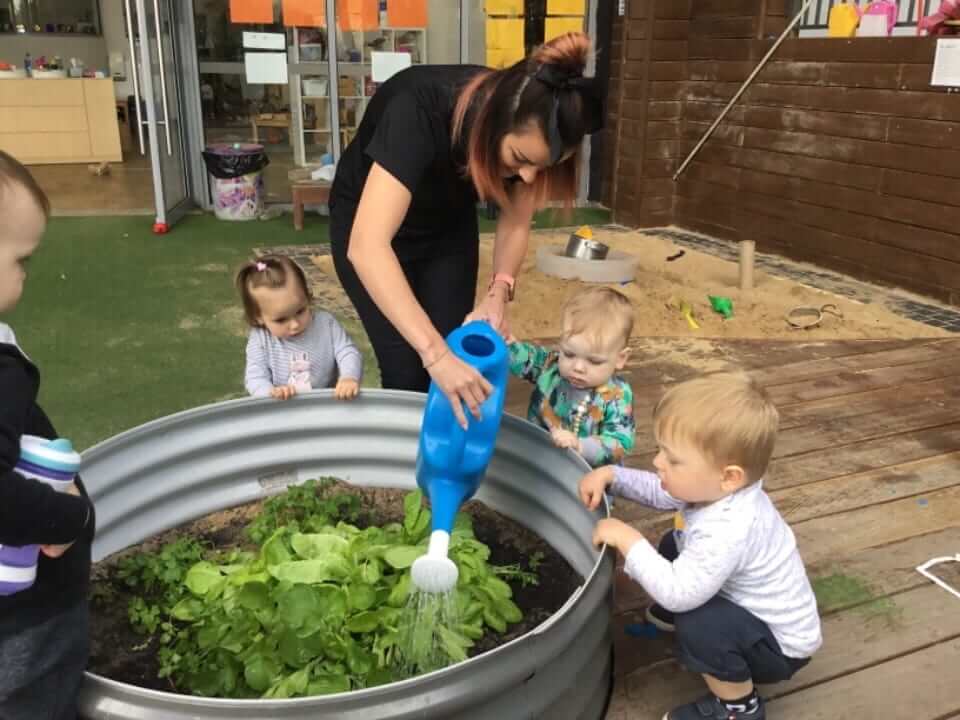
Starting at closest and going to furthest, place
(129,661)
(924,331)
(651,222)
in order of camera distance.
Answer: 1. (129,661)
2. (924,331)
3. (651,222)

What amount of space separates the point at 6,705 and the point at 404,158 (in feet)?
3.45

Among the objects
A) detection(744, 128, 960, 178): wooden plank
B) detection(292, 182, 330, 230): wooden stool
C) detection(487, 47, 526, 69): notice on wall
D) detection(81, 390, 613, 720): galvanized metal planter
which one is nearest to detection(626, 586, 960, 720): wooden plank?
detection(81, 390, 613, 720): galvanized metal planter

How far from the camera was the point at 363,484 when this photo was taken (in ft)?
7.59

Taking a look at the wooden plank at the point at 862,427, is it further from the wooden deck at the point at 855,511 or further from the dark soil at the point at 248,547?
the dark soil at the point at 248,547

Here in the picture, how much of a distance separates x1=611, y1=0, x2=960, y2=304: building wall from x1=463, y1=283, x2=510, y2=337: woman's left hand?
3220 mm

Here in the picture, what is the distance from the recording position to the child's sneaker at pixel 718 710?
1.53 metres

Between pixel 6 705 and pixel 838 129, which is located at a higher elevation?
pixel 838 129

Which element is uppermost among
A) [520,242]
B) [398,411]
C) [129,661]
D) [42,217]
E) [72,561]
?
[42,217]

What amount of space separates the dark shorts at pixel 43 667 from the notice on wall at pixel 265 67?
551 cm

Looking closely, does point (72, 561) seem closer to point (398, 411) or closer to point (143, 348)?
point (398, 411)

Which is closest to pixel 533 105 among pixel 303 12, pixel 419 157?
pixel 419 157

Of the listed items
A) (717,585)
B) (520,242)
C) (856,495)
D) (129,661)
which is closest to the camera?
(717,585)

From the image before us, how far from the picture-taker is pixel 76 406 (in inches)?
113

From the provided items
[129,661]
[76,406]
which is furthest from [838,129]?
[129,661]
